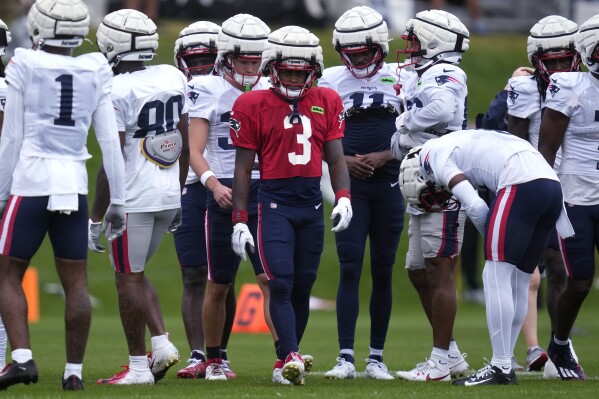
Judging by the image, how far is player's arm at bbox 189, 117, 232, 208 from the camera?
28.8 feet

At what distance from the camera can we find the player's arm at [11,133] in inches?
287

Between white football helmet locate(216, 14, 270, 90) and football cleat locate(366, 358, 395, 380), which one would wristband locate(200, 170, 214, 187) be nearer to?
white football helmet locate(216, 14, 270, 90)

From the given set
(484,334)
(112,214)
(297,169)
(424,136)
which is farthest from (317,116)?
(484,334)

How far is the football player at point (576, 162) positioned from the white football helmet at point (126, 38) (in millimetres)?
2675

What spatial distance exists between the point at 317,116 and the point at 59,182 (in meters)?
1.86

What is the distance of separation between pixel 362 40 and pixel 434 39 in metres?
0.52

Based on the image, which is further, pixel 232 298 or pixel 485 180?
pixel 232 298

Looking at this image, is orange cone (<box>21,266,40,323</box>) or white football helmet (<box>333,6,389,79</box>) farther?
orange cone (<box>21,266,40,323</box>)

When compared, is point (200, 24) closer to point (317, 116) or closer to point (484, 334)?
point (317, 116)

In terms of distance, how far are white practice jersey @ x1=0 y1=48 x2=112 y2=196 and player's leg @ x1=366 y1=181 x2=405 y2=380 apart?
99.8 inches

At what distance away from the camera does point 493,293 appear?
25.3 ft

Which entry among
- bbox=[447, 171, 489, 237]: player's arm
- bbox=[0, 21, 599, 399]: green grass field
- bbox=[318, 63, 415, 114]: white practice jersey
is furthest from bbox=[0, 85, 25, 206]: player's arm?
bbox=[318, 63, 415, 114]: white practice jersey

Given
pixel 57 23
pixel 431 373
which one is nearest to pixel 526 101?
pixel 431 373

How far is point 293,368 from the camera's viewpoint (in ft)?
25.7
